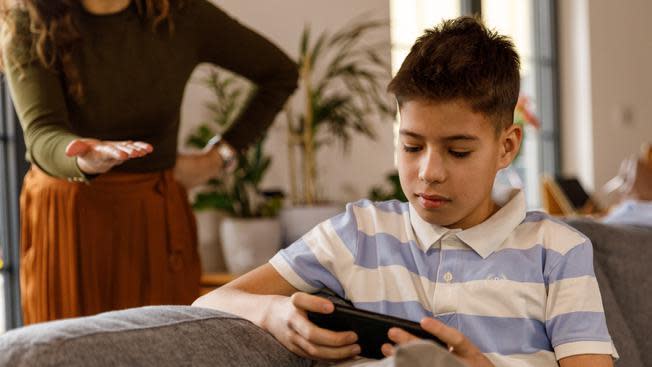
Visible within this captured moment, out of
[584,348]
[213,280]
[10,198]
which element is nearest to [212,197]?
[213,280]

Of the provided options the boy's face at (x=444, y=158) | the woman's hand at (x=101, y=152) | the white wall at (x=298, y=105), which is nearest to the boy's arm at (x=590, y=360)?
the boy's face at (x=444, y=158)

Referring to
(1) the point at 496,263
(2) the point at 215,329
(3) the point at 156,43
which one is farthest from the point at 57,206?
(1) the point at 496,263

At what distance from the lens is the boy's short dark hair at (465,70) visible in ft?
4.45

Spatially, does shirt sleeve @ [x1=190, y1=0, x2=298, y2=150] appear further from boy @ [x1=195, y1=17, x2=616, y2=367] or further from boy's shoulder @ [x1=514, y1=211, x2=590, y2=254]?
boy's shoulder @ [x1=514, y1=211, x2=590, y2=254]

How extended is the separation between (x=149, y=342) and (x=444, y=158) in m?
0.49

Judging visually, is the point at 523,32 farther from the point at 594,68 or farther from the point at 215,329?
the point at 215,329

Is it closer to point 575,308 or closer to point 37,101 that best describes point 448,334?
point 575,308

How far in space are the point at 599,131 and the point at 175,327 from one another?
638cm

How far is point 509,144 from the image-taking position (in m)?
1.45

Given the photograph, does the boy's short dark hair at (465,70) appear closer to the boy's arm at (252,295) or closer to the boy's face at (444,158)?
the boy's face at (444,158)

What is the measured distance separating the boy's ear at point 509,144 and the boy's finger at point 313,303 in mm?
406

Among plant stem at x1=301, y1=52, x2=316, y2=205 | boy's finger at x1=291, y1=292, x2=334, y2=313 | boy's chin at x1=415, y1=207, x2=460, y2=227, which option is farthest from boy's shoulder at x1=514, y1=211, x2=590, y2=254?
plant stem at x1=301, y1=52, x2=316, y2=205

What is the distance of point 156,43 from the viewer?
1.95 meters

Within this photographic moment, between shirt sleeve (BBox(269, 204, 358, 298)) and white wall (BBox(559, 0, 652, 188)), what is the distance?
5977mm
